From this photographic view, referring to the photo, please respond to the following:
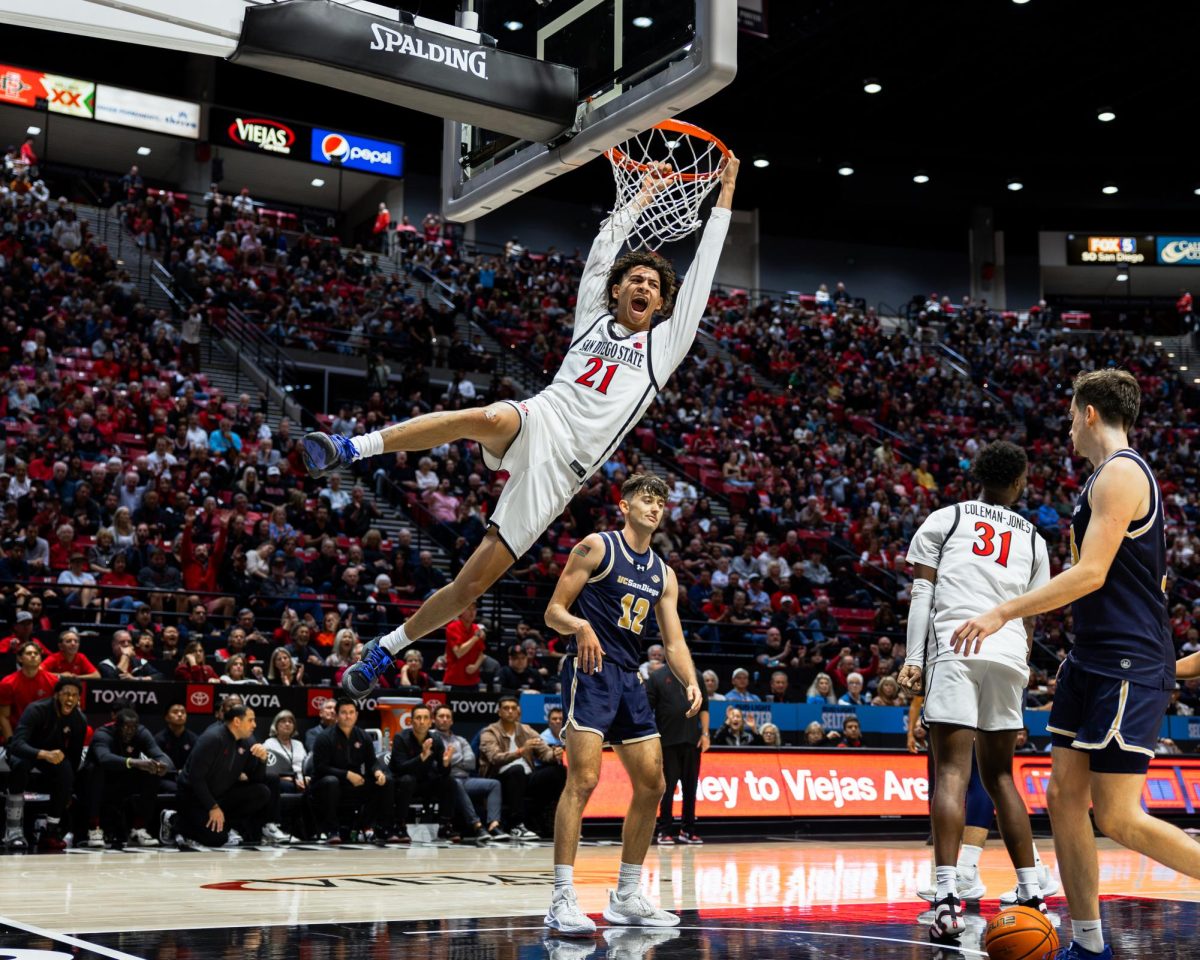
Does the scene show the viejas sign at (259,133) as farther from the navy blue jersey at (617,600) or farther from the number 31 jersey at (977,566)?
the number 31 jersey at (977,566)

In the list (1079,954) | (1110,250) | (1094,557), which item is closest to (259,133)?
(1110,250)

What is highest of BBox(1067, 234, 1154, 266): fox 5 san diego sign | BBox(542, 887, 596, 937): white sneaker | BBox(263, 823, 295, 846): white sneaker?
BBox(1067, 234, 1154, 266): fox 5 san diego sign

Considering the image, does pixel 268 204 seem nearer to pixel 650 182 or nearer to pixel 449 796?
pixel 449 796

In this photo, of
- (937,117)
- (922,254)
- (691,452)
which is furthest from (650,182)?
(922,254)

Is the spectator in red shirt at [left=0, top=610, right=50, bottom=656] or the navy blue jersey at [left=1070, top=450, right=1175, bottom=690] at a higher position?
the navy blue jersey at [left=1070, top=450, right=1175, bottom=690]

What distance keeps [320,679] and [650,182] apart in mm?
8279

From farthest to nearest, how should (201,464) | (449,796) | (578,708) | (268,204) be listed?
1. (268,204)
2. (201,464)
3. (449,796)
4. (578,708)

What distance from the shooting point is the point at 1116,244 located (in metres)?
39.1

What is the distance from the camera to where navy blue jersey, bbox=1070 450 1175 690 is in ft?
15.8

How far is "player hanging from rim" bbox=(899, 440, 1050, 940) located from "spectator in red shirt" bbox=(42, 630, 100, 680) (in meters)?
8.60

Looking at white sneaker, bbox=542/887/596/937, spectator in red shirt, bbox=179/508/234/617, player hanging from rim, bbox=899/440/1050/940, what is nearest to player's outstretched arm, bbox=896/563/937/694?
player hanging from rim, bbox=899/440/1050/940

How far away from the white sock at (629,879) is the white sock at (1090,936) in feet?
8.19

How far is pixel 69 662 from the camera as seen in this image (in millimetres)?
12484

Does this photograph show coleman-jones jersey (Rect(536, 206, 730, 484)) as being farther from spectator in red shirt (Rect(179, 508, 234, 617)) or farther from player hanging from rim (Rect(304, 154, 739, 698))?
spectator in red shirt (Rect(179, 508, 234, 617))
